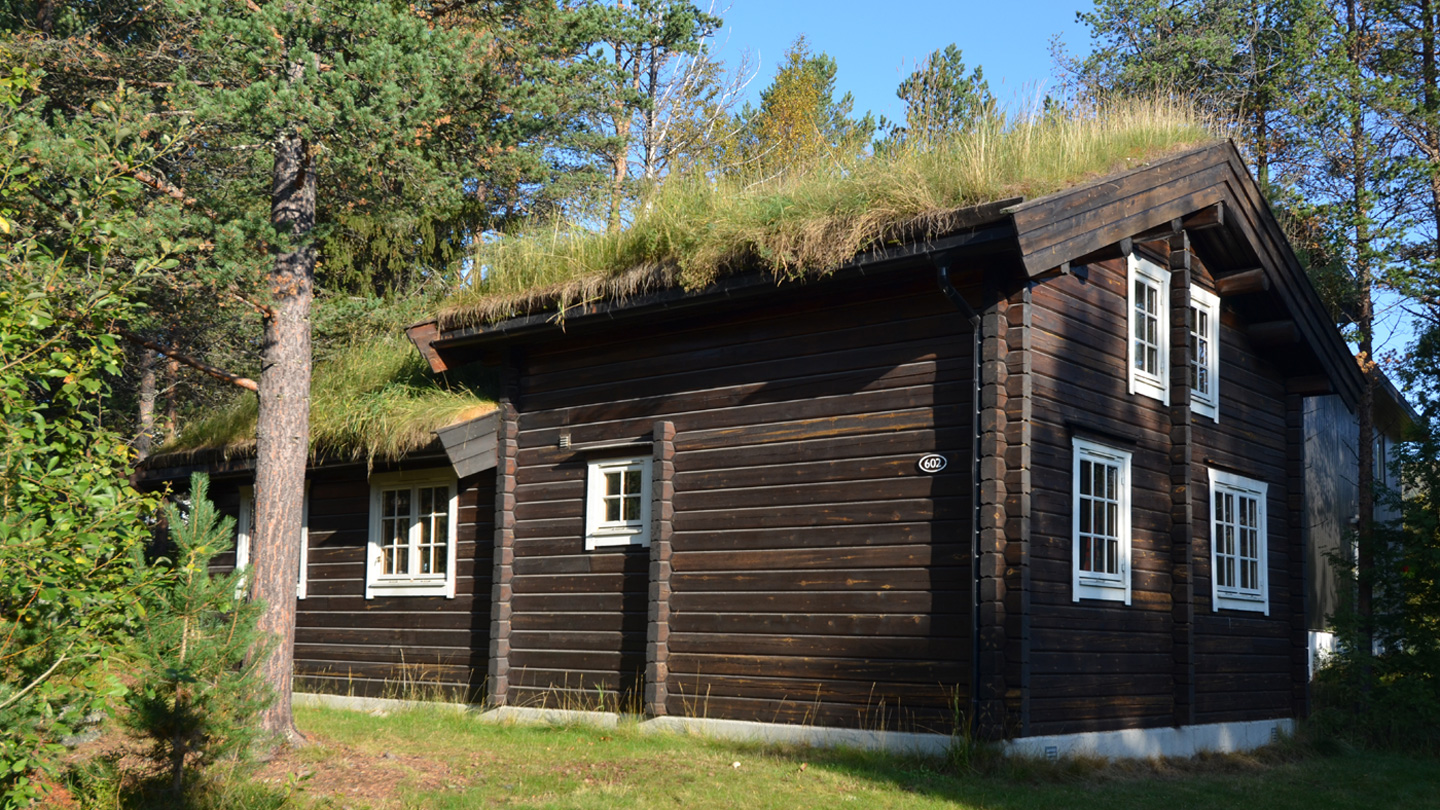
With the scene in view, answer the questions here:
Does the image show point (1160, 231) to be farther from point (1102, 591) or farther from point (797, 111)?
point (797, 111)

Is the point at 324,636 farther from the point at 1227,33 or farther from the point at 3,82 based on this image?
the point at 1227,33

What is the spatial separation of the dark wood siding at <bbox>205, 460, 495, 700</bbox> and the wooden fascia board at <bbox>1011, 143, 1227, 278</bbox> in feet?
22.1

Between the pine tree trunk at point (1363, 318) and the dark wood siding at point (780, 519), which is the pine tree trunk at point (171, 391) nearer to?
the dark wood siding at point (780, 519)

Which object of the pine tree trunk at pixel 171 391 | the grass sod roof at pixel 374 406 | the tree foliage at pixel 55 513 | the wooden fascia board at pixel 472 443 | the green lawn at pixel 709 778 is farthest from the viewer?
the pine tree trunk at pixel 171 391

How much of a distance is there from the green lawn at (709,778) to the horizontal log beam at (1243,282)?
4858 mm

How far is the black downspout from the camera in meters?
9.44

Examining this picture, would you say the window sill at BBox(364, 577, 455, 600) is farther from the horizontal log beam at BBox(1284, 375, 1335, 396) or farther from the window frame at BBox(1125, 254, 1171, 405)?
the horizontal log beam at BBox(1284, 375, 1335, 396)

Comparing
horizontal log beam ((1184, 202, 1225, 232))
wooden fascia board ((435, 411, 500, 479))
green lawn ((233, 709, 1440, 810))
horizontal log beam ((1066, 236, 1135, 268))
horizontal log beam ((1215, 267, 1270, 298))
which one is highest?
horizontal log beam ((1184, 202, 1225, 232))

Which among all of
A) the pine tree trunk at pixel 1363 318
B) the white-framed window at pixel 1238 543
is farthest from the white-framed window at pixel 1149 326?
the pine tree trunk at pixel 1363 318

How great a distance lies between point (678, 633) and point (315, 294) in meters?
11.1

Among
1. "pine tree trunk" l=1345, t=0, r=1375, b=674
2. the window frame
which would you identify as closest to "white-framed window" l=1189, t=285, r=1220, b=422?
the window frame

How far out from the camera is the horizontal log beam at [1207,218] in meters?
12.3

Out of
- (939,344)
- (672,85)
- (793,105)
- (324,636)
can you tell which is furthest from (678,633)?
(793,105)

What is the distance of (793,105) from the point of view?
3300cm
